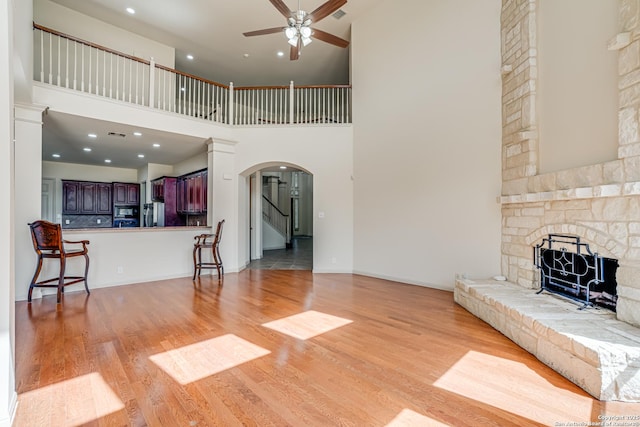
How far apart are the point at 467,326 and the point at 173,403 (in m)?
2.86

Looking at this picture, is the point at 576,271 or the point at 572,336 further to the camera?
the point at 576,271

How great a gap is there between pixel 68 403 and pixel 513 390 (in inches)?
116

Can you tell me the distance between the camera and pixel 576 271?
3096 millimetres

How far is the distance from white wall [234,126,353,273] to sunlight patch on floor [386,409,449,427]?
435 cm

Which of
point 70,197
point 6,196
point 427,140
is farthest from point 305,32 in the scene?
point 70,197

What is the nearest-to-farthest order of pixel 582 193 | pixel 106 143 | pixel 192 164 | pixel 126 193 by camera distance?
1. pixel 582 193
2. pixel 106 143
3. pixel 192 164
4. pixel 126 193

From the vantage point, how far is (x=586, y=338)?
→ 2.12 meters

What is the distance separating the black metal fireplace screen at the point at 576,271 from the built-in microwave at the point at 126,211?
402 inches

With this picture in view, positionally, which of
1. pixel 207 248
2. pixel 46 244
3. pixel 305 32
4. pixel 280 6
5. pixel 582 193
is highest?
pixel 280 6

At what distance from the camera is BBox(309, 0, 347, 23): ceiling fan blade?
3388mm

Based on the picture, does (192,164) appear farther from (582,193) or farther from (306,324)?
(582,193)

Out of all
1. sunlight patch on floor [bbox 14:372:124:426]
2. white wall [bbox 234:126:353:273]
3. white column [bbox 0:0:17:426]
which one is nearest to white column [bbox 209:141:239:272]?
white wall [bbox 234:126:353:273]

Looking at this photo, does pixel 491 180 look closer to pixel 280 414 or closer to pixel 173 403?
pixel 280 414

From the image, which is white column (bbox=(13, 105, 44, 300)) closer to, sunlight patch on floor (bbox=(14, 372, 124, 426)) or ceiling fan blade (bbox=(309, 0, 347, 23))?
sunlight patch on floor (bbox=(14, 372, 124, 426))
